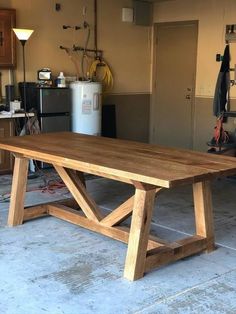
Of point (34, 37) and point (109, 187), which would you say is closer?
point (109, 187)

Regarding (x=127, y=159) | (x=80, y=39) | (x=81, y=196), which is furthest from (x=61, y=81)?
(x=127, y=159)

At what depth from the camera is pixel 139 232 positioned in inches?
122

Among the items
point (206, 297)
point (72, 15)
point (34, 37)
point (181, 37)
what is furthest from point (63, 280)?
point (181, 37)

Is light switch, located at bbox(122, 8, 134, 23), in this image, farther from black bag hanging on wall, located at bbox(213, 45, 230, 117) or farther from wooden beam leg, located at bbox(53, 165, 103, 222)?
wooden beam leg, located at bbox(53, 165, 103, 222)

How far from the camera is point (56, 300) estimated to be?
2.85m

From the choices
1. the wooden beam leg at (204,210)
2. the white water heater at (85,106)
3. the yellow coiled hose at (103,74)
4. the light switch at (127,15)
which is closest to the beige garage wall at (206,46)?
the light switch at (127,15)

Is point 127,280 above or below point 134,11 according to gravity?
below

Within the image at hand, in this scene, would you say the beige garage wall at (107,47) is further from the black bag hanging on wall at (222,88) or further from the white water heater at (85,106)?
the black bag hanging on wall at (222,88)

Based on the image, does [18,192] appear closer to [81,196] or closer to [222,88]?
[81,196]

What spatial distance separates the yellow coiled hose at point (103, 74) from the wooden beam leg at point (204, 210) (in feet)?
14.5

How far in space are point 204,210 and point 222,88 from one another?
3.75 m

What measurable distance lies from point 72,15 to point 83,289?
521cm

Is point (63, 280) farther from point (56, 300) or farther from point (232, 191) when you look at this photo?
point (232, 191)

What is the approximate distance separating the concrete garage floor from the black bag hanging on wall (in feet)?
8.93
